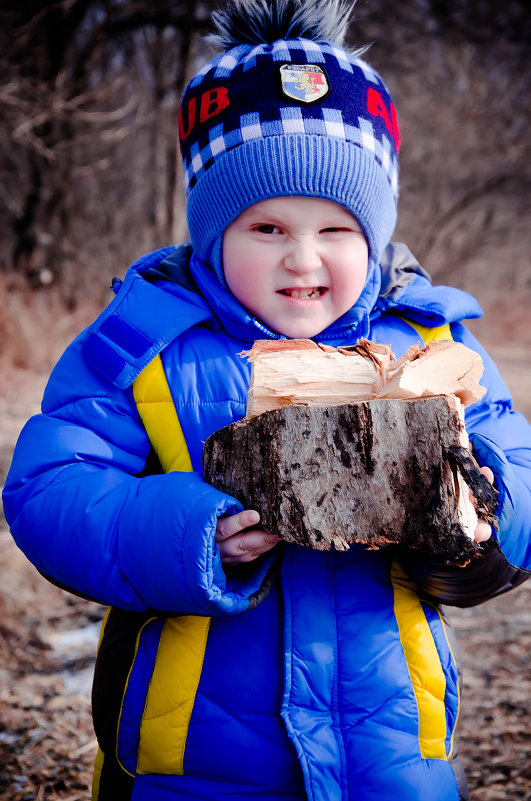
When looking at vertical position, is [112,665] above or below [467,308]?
Result: below

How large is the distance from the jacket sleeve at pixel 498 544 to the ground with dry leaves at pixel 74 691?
3.90ft

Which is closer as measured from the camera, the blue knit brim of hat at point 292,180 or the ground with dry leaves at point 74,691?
the blue knit brim of hat at point 292,180

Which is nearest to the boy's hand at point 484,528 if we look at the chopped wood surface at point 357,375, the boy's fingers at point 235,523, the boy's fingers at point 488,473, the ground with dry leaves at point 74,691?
the boy's fingers at point 488,473

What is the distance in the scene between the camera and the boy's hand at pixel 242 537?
128 centimetres

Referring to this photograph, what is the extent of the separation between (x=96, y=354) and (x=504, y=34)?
10.4 metres

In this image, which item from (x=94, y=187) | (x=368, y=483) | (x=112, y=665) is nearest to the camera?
(x=368, y=483)

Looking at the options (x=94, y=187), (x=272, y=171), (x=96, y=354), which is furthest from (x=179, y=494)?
(x=94, y=187)

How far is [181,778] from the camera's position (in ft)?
4.82

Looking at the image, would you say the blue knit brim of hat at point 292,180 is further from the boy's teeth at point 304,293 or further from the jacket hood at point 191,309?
the boy's teeth at point 304,293

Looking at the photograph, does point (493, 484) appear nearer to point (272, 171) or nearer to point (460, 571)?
point (460, 571)

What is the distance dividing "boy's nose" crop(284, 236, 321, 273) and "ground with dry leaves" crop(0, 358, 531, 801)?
6.22ft

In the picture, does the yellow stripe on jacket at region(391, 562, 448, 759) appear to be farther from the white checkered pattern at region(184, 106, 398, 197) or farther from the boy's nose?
the white checkered pattern at region(184, 106, 398, 197)

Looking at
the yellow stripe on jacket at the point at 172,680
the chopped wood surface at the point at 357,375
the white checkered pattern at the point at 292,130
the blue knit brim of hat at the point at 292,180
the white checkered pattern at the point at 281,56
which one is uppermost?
the white checkered pattern at the point at 281,56

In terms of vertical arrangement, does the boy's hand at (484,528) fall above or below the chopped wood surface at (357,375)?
below
